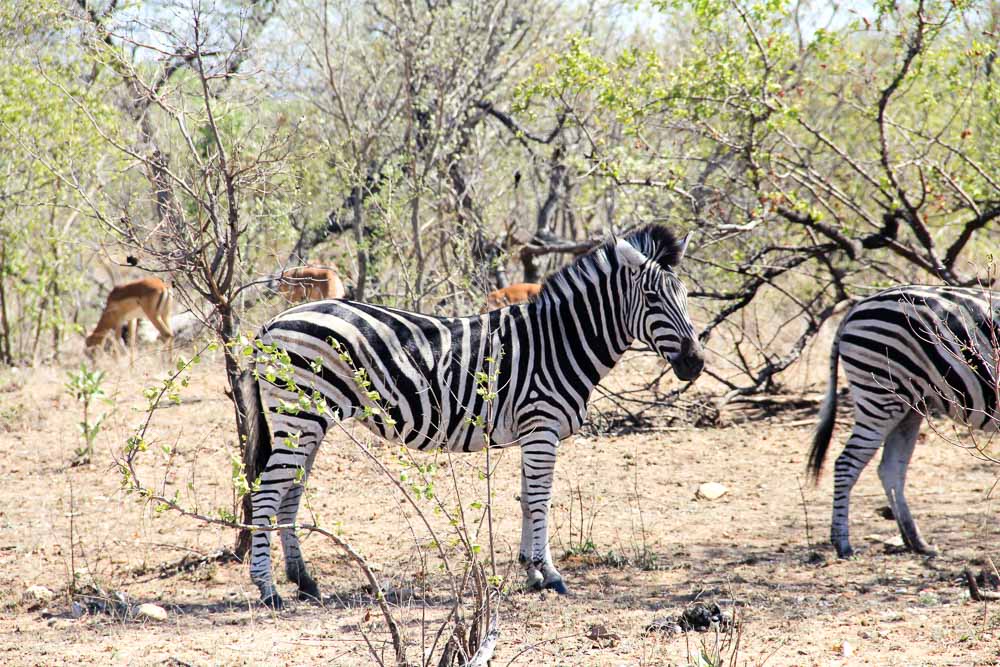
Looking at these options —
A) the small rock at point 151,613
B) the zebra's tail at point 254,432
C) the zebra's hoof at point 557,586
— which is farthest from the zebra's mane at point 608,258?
the small rock at point 151,613

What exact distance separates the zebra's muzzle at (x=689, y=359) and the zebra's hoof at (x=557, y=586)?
1.40 meters

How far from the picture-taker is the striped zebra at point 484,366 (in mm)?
5832

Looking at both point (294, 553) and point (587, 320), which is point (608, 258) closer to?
point (587, 320)

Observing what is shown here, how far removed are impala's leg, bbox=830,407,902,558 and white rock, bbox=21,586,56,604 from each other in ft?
15.8

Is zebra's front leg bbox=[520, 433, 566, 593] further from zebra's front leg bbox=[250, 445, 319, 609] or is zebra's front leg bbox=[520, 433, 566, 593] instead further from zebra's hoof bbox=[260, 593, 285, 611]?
zebra's hoof bbox=[260, 593, 285, 611]

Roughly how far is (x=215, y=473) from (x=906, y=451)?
5392 millimetres

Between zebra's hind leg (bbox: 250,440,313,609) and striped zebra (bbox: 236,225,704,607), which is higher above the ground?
striped zebra (bbox: 236,225,704,607)

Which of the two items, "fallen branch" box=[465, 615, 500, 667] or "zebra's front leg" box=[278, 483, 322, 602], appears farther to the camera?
"zebra's front leg" box=[278, 483, 322, 602]

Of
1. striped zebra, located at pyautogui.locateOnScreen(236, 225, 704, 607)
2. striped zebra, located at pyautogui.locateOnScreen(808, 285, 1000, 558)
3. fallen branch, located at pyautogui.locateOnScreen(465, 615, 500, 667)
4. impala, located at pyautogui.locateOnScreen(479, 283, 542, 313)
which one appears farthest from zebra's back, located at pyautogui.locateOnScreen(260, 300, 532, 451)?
impala, located at pyautogui.locateOnScreen(479, 283, 542, 313)

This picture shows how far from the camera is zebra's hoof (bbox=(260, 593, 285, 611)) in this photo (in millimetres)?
5648

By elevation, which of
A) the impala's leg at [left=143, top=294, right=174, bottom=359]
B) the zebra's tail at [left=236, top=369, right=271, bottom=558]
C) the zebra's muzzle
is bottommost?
the zebra's tail at [left=236, top=369, right=271, bottom=558]

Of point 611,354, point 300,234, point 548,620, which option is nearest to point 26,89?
point 300,234

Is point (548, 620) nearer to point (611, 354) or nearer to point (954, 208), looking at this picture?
point (611, 354)

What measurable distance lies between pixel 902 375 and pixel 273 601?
165 inches
